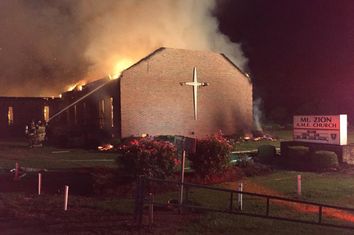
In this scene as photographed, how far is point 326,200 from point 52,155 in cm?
1448

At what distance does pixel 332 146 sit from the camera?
18.3 meters

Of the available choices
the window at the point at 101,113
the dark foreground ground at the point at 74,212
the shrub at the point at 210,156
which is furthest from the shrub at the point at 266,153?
the window at the point at 101,113

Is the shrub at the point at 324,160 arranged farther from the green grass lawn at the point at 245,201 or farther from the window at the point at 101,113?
the window at the point at 101,113

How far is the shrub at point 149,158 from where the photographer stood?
1237 centimetres

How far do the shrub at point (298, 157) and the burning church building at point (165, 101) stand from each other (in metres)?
8.49

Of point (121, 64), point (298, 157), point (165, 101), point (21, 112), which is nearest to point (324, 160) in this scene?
A: point (298, 157)

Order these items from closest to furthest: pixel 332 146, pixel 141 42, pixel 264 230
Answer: pixel 264 230, pixel 332 146, pixel 141 42

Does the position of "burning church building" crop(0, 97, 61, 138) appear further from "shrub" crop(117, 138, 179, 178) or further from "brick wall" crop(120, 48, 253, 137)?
"shrub" crop(117, 138, 179, 178)

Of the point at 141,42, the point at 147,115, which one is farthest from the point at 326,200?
the point at 141,42

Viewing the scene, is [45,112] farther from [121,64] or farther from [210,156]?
[210,156]

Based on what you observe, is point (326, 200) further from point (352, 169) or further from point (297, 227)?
point (352, 169)

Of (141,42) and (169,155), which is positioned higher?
(141,42)

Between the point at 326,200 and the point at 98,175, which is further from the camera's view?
the point at 98,175

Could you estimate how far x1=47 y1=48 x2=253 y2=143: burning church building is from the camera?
28.1 m
